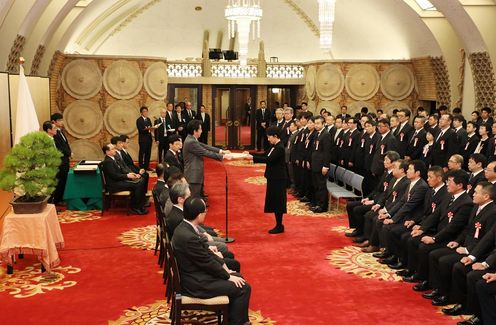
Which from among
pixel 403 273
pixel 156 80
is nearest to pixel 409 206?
pixel 403 273

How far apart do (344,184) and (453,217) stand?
4.65 meters

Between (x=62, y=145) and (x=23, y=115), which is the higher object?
(x=23, y=115)

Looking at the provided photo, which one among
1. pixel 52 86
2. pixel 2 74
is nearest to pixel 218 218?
pixel 2 74

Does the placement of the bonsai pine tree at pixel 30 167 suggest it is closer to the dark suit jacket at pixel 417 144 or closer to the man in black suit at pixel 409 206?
the man in black suit at pixel 409 206

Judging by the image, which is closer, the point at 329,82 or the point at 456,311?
the point at 456,311

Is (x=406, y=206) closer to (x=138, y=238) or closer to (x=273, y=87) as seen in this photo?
(x=138, y=238)

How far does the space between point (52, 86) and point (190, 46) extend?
8011 mm

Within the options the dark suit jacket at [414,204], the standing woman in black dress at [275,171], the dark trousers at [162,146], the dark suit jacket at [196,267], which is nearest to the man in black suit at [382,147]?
the standing woman in black dress at [275,171]

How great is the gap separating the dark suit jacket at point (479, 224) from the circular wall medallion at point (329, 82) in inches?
482

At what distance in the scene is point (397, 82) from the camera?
18.0m

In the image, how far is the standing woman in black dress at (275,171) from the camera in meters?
8.70

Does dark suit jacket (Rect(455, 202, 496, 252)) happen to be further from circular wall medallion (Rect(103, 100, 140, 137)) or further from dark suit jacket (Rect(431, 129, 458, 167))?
circular wall medallion (Rect(103, 100, 140, 137))

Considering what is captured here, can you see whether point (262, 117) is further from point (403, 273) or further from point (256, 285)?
point (256, 285)

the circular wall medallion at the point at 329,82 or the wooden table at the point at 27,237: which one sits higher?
the circular wall medallion at the point at 329,82
